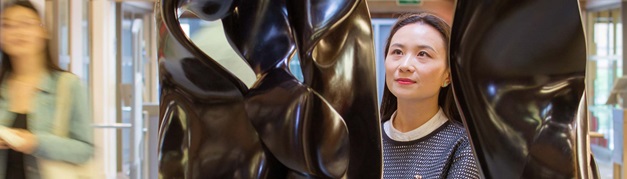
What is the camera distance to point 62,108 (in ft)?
7.22

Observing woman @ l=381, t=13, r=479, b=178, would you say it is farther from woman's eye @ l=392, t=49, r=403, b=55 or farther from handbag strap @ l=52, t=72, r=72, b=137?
handbag strap @ l=52, t=72, r=72, b=137

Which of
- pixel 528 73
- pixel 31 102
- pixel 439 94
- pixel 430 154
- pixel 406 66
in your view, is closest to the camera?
pixel 528 73

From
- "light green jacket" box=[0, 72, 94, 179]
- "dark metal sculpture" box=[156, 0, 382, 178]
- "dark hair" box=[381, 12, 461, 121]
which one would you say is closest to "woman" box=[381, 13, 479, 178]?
"dark hair" box=[381, 12, 461, 121]

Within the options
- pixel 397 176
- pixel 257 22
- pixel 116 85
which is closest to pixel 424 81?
pixel 397 176

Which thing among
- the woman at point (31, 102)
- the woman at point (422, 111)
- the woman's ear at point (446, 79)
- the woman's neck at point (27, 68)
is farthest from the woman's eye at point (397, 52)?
the woman's neck at point (27, 68)

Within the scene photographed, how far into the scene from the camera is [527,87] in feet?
1.82

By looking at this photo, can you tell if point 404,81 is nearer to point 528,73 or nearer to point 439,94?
point 439,94

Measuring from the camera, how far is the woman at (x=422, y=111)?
1.26 meters

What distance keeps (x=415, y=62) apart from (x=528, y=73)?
0.69 m

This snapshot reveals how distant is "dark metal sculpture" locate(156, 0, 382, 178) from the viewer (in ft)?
1.99

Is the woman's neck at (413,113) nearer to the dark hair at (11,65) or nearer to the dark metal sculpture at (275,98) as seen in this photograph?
the dark metal sculpture at (275,98)

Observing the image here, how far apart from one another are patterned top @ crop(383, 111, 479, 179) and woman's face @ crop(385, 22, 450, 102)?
0.11 metres

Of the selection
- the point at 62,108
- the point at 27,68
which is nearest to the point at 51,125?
the point at 62,108

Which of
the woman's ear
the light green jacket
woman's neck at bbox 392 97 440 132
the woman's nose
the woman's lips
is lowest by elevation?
the light green jacket
